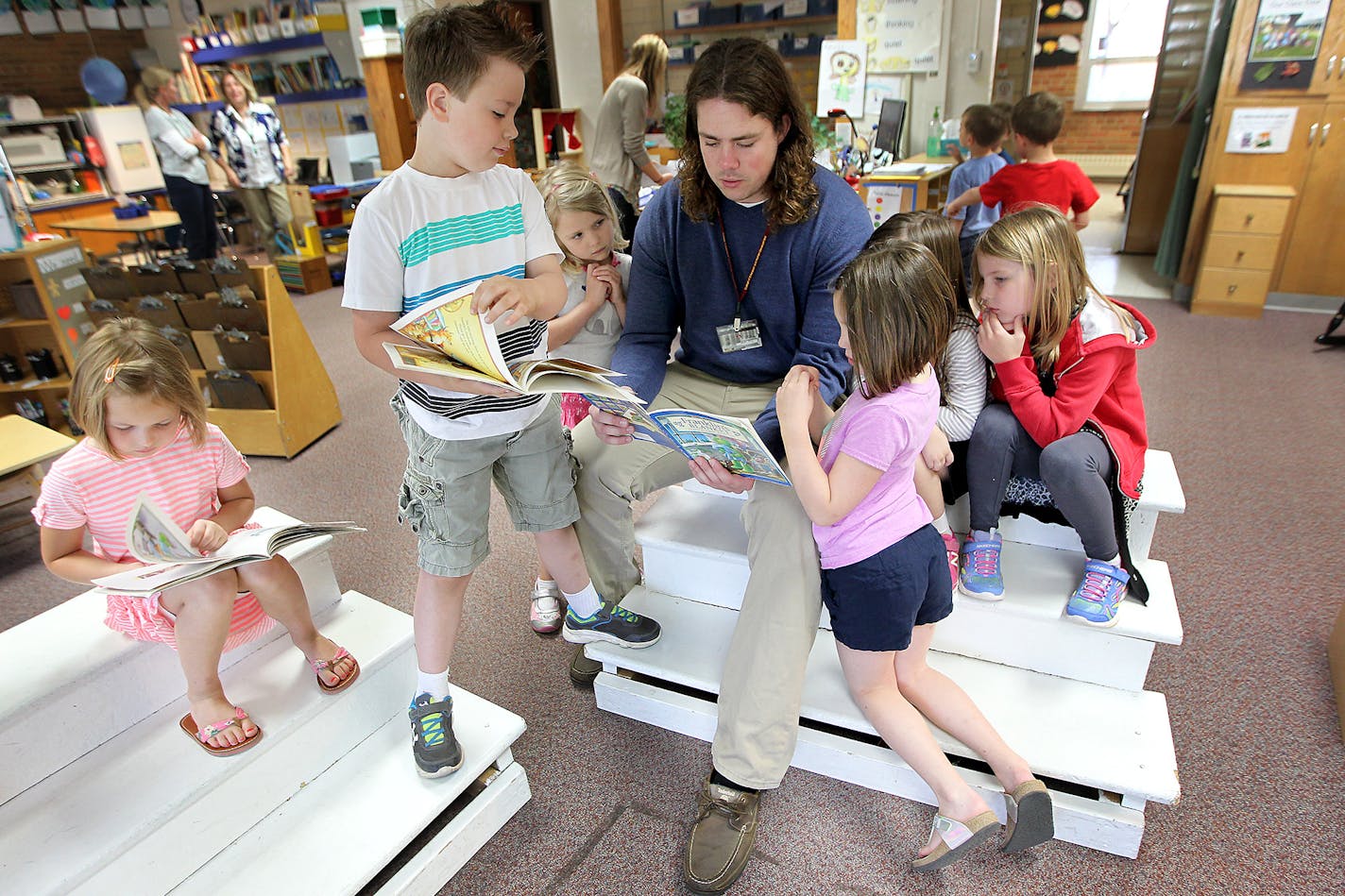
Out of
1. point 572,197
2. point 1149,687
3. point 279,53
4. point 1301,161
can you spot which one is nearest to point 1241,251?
point 1301,161

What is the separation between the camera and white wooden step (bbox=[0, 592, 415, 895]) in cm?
122

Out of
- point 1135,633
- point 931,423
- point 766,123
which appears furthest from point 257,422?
point 1135,633

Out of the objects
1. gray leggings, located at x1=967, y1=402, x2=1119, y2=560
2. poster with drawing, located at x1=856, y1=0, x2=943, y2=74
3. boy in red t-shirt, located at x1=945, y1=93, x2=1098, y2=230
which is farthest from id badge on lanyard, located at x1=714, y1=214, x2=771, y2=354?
poster with drawing, located at x1=856, y1=0, x2=943, y2=74

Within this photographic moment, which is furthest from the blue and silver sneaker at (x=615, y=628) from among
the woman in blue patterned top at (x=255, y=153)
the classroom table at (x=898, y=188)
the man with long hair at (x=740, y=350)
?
the woman in blue patterned top at (x=255, y=153)

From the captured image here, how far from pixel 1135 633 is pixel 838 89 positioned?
15.4ft

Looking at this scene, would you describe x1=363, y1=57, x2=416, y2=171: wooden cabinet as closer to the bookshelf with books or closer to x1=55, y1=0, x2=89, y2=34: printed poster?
the bookshelf with books

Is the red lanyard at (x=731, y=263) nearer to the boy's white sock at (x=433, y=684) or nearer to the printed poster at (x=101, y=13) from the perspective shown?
the boy's white sock at (x=433, y=684)

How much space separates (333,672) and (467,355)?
2.50 ft

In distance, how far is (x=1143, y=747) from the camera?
1.42 meters

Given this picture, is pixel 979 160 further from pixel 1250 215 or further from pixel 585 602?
pixel 585 602

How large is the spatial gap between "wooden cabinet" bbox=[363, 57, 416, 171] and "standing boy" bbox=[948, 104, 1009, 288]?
4.36 metres

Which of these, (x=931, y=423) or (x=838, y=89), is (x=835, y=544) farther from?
(x=838, y=89)

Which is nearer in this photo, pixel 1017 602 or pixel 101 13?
pixel 1017 602

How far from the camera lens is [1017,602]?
155 cm
